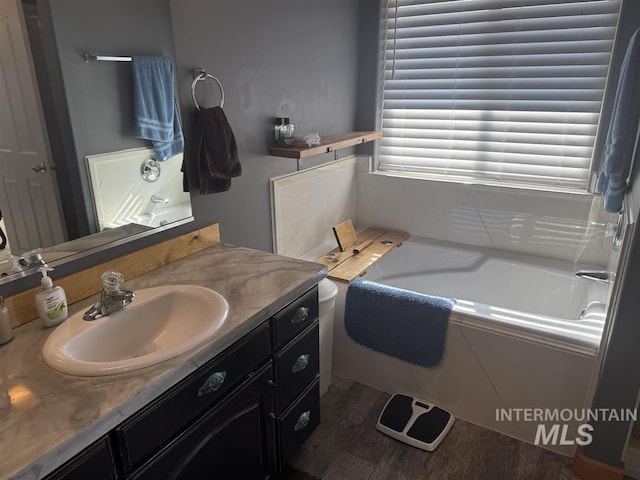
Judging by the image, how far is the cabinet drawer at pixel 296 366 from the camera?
152 cm

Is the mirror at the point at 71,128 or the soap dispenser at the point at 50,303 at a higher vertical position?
the mirror at the point at 71,128

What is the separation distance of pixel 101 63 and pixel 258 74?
82cm

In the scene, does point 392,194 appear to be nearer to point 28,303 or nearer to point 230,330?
Result: point 230,330

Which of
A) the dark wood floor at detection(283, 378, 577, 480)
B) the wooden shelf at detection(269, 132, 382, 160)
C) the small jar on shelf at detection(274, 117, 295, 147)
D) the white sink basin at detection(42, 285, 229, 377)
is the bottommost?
the dark wood floor at detection(283, 378, 577, 480)

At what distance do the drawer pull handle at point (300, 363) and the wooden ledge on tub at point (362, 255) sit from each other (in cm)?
71

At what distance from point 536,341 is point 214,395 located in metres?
1.29

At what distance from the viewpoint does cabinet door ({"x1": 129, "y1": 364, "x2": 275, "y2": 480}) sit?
114cm

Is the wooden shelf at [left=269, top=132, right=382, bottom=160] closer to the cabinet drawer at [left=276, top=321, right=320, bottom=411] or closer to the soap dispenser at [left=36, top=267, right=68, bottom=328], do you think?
the cabinet drawer at [left=276, top=321, right=320, bottom=411]

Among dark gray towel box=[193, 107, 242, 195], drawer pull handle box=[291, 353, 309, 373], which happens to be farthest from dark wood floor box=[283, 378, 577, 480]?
dark gray towel box=[193, 107, 242, 195]

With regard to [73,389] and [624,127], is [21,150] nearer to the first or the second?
[73,389]

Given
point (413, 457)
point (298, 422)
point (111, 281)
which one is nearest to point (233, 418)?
point (298, 422)

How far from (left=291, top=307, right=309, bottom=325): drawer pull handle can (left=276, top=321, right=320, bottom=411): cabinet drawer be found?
0.06 metres

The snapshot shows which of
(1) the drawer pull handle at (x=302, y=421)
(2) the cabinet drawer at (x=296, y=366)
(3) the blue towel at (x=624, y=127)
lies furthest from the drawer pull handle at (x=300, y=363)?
(3) the blue towel at (x=624, y=127)

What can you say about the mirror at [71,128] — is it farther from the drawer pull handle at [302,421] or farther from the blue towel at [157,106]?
the drawer pull handle at [302,421]
